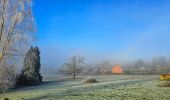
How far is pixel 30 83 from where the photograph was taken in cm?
7000

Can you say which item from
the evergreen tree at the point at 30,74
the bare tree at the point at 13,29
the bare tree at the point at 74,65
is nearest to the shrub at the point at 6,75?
the bare tree at the point at 13,29

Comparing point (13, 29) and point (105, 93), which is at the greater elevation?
point (13, 29)

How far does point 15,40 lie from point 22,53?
1.35 m

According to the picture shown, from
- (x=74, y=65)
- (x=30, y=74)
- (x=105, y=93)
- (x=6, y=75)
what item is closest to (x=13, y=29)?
(x=6, y=75)

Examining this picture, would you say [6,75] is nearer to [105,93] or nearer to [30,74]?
[105,93]

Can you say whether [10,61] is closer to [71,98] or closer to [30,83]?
[71,98]

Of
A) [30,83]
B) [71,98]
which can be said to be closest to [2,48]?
[71,98]

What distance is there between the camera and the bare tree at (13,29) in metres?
26.2

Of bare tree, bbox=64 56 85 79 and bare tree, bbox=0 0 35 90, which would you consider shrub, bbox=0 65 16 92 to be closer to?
bare tree, bbox=0 0 35 90

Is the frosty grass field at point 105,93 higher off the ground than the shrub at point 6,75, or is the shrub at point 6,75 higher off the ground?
the shrub at point 6,75

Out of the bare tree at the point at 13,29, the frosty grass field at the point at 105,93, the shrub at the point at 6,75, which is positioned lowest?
the frosty grass field at the point at 105,93

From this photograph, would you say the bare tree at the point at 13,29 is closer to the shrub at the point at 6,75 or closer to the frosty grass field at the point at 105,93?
the shrub at the point at 6,75

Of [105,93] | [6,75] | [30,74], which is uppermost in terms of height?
[30,74]

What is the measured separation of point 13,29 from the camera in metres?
26.6
